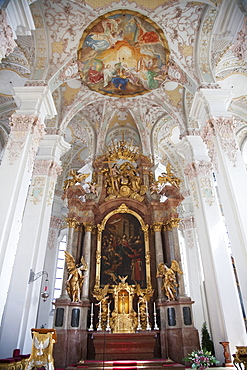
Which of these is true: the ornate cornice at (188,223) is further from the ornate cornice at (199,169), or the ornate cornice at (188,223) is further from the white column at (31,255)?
the white column at (31,255)

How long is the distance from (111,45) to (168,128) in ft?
22.7

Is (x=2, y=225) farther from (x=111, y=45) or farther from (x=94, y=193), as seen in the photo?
(x=111, y=45)

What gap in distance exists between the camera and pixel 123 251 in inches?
521

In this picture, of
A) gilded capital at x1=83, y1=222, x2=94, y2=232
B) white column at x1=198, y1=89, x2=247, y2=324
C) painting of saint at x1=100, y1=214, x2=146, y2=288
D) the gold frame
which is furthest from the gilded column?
white column at x1=198, y1=89, x2=247, y2=324

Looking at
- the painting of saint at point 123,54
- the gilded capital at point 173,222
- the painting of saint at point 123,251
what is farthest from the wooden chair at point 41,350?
the painting of saint at point 123,54

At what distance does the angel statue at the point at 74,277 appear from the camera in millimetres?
11656

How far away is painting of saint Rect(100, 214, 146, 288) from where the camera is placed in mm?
12672

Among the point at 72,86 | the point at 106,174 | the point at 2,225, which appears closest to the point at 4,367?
the point at 2,225

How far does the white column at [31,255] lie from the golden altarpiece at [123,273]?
1.96 meters

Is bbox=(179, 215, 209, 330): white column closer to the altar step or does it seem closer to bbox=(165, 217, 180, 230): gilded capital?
bbox=(165, 217, 180, 230): gilded capital

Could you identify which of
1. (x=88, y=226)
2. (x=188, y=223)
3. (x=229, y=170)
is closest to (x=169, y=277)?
(x=88, y=226)

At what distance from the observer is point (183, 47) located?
36.7ft

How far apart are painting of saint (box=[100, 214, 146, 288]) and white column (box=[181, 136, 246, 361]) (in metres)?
3.55

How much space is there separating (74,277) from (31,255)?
295 cm
